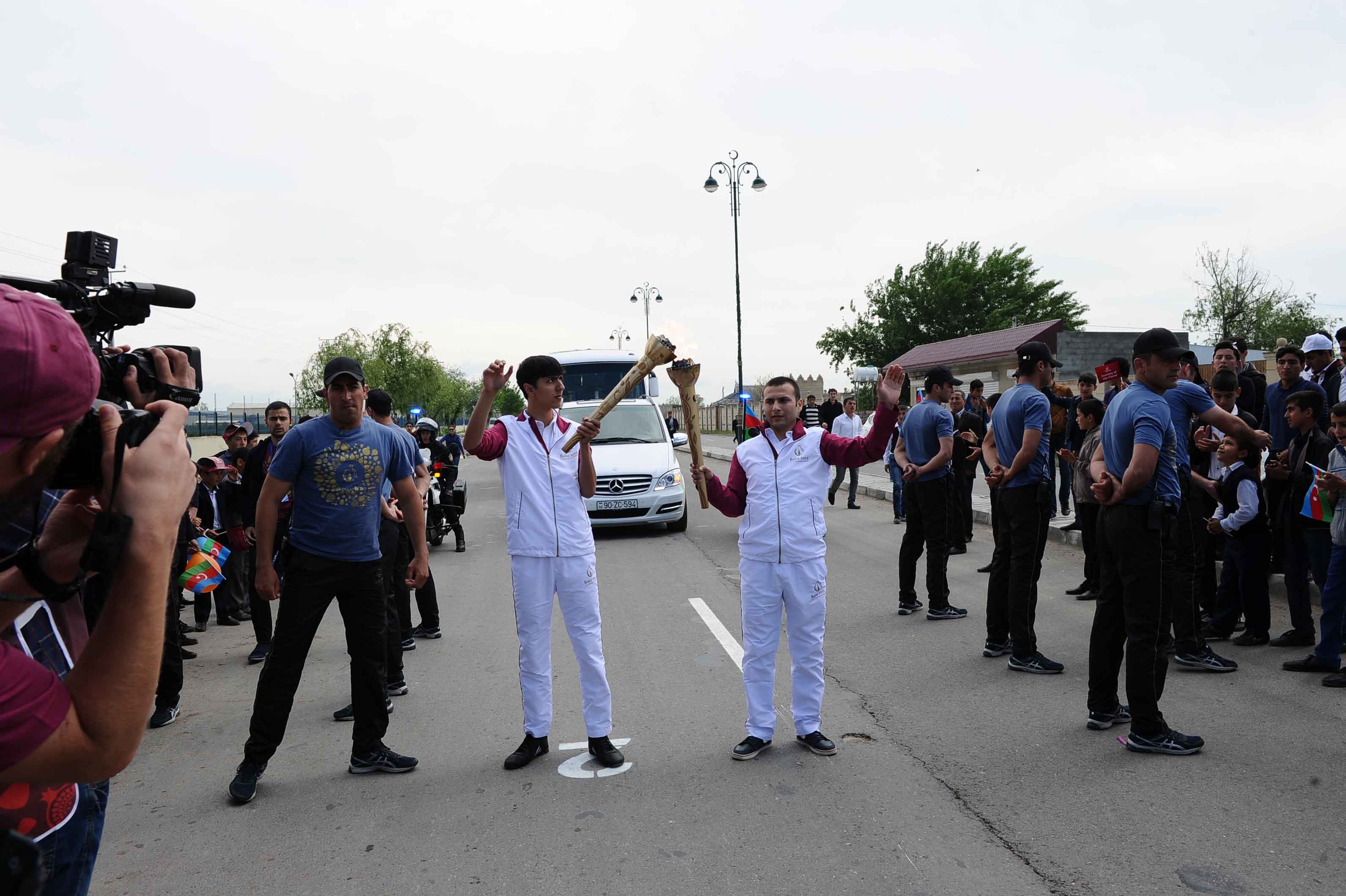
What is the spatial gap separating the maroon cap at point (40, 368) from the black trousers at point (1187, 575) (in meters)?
4.91

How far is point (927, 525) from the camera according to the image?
26.1 ft

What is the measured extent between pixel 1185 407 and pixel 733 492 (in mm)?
2884

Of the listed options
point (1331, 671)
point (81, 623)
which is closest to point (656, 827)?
point (81, 623)

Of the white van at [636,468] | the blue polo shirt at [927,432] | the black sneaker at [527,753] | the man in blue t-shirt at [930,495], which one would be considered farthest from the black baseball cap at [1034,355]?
the white van at [636,468]

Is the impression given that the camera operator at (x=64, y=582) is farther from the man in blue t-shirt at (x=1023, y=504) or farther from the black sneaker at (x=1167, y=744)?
the man in blue t-shirt at (x=1023, y=504)

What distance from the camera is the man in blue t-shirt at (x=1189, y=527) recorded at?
5.06 m

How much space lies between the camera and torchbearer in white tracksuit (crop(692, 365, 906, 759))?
4578 millimetres

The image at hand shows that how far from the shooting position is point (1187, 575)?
5574mm

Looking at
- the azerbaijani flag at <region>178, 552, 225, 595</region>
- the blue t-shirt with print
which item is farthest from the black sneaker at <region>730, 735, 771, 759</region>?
the azerbaijani flag at <region>178, 552, 225, 595</region>

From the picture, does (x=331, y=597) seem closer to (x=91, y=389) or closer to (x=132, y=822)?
(x=132, y=822)

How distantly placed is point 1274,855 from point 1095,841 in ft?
1.99

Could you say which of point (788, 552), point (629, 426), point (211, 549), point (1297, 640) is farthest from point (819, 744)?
point (629, 426)

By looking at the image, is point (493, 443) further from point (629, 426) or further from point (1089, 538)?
point (629, 426)

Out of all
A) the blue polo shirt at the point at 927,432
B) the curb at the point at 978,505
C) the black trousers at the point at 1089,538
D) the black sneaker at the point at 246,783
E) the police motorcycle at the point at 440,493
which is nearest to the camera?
the black sneaker at the point at 246,783
